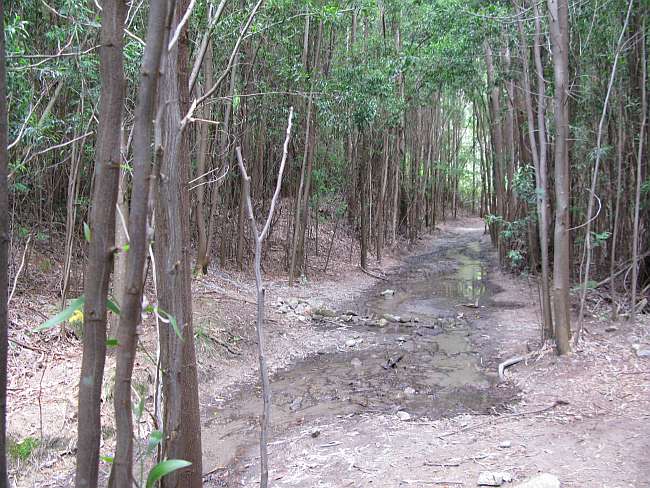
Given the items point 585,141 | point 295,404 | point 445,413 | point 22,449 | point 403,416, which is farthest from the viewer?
point 585,141

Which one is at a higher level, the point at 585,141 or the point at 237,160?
the point at 585,141

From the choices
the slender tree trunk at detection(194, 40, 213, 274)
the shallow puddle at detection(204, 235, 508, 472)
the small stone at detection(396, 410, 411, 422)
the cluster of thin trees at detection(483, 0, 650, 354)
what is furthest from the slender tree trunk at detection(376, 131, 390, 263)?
the small stone at detection(396, 410, 411, 422)

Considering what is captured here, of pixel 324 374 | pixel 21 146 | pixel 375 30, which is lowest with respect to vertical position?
pixel 324 374

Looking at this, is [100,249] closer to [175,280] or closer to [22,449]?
[175,280]

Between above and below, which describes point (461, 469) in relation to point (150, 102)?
below

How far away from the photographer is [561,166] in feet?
20.7

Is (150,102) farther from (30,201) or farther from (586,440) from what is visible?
(30,201)

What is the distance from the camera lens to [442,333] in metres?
9.19

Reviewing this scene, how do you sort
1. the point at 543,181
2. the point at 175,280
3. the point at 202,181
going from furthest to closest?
the point at 202,181 → the point at 543,181 → the point at 175,280

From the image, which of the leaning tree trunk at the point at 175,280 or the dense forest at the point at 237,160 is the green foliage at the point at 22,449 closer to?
the dense forest at the point at 237,160

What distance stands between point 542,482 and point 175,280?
2.95 meters

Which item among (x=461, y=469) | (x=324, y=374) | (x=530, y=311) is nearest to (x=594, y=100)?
(x=530, y=311)

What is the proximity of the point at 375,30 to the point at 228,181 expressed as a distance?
7644 millimetres

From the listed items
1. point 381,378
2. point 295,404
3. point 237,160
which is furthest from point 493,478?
point 237,160
